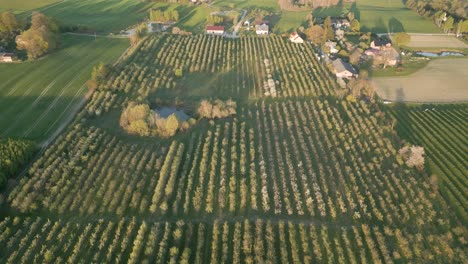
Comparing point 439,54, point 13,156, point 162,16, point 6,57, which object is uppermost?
point 162,16

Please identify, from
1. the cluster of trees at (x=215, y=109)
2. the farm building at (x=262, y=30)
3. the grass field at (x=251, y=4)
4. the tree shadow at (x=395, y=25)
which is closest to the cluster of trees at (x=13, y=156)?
the cluster of trees at (x=215, y=109)

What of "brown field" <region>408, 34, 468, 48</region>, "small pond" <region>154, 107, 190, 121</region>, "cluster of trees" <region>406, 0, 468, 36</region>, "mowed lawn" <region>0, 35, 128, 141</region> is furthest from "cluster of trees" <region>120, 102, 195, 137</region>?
"cluster of trees" <region>406, 0, 468, 36</region>

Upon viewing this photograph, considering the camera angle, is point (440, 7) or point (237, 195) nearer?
point (237, 195)

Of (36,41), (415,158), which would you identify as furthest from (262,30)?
(415,158)

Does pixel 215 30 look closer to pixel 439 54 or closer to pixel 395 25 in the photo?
pixel 395 25

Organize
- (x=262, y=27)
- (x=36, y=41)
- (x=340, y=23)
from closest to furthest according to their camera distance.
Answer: (x=36, y=41)
(x=262, y=27)
(x=340, y=23)

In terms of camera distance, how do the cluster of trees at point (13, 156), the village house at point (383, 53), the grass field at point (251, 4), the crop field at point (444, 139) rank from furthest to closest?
the grass field at point (251, 4), the village house at point (383, 53), the crop field at point (444, 139), the cluster of trees at point (13, 156)

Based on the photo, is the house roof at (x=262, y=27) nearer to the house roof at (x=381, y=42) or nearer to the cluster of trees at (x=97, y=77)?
the house roof at (x=381, y=42)

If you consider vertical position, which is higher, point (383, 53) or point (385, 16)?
point (385, 16)
